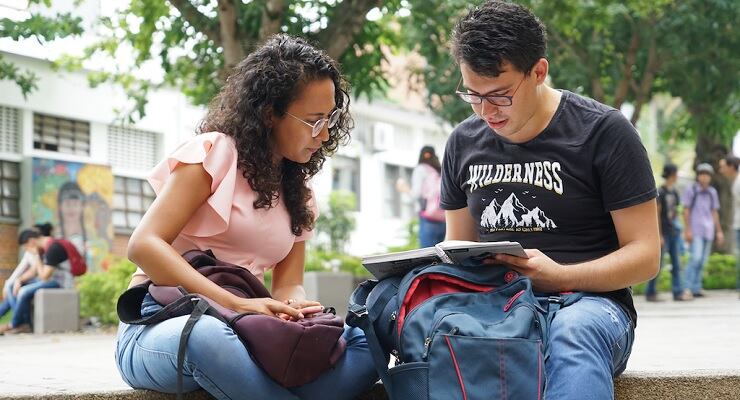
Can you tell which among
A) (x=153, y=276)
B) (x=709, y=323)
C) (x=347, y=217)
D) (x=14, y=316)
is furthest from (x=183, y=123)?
(x=153, y=276)

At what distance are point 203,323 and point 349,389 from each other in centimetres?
58

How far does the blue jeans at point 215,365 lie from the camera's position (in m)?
3.19

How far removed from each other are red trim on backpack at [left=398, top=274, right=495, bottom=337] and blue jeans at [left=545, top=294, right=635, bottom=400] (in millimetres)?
292

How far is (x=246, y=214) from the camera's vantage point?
11.9 ft

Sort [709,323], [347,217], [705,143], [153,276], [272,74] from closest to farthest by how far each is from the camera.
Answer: [153,276]
[272,74]
[709,323]
[705,143]
[347,217]

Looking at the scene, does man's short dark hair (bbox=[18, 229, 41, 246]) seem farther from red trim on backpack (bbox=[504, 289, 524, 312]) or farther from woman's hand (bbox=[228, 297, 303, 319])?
red trim on backpack (bbox=[504, 289, 524, 312])

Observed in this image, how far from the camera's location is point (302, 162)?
3812 millimetres

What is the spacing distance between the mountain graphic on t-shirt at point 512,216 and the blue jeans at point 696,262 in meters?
11.7

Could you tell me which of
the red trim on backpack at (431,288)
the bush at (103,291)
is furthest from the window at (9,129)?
the red trim on backpack at (431,288)

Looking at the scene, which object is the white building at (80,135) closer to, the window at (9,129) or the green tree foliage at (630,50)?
the window at (9,129)

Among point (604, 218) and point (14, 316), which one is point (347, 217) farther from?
point (604, 218)

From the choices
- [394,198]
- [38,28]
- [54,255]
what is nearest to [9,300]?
[54,255]

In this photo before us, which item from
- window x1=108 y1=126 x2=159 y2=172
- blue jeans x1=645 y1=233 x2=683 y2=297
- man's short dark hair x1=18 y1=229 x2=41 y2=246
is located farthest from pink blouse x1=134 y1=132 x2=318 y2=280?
window x1=108 y1=126 x2=159 y2=172

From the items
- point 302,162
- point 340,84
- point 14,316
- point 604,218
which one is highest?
point 340,84
